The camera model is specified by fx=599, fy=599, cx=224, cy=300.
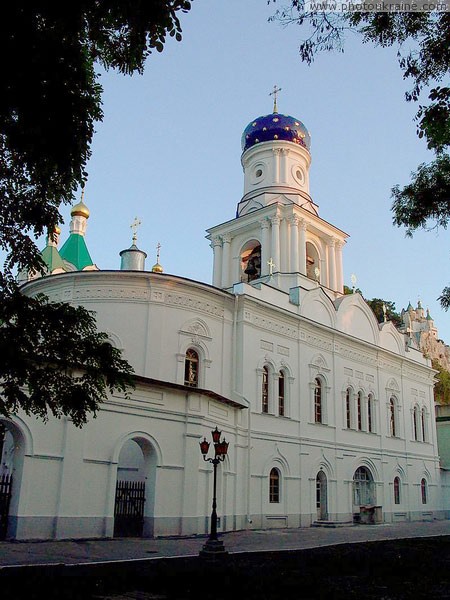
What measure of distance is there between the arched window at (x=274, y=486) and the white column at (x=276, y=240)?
8887mm

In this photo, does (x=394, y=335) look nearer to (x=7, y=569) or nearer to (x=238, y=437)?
(x=238, y=437)

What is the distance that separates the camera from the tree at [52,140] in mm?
5129

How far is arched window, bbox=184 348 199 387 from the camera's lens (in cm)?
2105

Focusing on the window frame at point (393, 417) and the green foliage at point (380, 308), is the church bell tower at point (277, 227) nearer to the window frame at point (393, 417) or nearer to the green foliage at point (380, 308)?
the window frame at point (393, 417)

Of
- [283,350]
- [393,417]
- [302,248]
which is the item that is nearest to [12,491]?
[283,350]

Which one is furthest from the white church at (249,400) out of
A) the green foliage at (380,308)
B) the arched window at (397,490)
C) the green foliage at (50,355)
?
the green foliage at (380,308)

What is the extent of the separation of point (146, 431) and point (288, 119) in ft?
65.9

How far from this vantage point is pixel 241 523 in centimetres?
2022

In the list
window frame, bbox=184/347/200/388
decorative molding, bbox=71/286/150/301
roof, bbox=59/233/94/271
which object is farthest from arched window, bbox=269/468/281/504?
roof, bbox=59/233/94/271

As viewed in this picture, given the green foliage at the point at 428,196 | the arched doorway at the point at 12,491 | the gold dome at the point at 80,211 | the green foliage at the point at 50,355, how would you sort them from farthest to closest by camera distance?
the gold dome at the point at 80,211 → the arched doorway at the point at 12,491 → the green foliage at the point at 428,196 → the green foliage at the point at 50,355

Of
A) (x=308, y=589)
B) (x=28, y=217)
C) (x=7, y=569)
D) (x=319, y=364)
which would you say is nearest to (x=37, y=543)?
(x=7, y=569)

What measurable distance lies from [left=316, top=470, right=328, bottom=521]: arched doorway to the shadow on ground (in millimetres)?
11405

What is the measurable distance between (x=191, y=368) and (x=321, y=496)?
28.0ft

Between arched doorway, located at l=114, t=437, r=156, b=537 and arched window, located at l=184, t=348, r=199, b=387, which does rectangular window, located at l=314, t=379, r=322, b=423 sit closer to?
arched window, located at l=184, t=348, r=199, b=387
